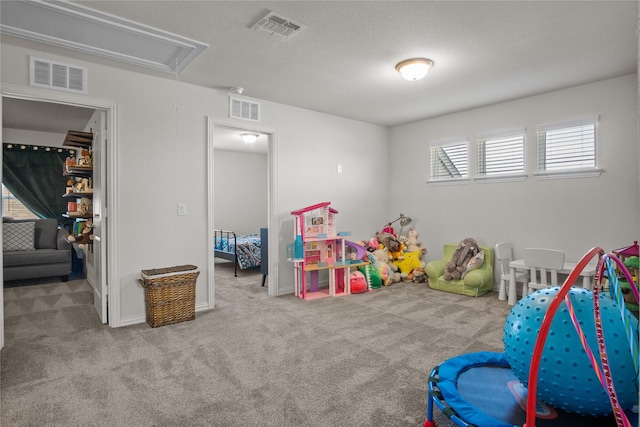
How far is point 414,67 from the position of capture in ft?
10.9

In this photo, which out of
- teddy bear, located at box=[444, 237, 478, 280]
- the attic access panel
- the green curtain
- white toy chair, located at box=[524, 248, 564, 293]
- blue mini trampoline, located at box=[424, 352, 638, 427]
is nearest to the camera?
blue mini trampoline, located at box=[424, 352, 638, 427]

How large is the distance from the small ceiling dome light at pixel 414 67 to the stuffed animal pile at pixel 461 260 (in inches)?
97.3

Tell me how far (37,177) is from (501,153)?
7521 mm

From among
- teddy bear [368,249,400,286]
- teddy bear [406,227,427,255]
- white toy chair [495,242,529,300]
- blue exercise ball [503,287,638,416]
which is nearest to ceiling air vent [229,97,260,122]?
teddy bear [368,249,400,286]

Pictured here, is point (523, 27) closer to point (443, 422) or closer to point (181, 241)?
point (443, 422)

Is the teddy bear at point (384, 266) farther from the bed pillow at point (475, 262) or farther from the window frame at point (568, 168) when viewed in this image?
the window frame at point (568, 168)

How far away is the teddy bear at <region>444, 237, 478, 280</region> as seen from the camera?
4.71 m

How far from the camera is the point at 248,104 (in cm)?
438

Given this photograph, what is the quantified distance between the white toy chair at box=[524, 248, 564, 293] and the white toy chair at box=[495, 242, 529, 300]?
32cm

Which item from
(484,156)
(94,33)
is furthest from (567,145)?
(94,33)

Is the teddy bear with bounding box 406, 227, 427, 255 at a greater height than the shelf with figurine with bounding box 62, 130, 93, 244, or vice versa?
the shelf with figurine with bounding box 62, 130, 93, 244

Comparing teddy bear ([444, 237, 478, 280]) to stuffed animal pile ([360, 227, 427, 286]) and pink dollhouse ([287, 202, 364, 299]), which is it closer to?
stuffed animal pile ([360, 227, 427, 286])

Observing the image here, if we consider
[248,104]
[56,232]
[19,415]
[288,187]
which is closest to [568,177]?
[288,187]

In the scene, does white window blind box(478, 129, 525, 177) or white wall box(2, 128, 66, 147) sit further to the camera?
white wall box(2, 128, 66, 147)
